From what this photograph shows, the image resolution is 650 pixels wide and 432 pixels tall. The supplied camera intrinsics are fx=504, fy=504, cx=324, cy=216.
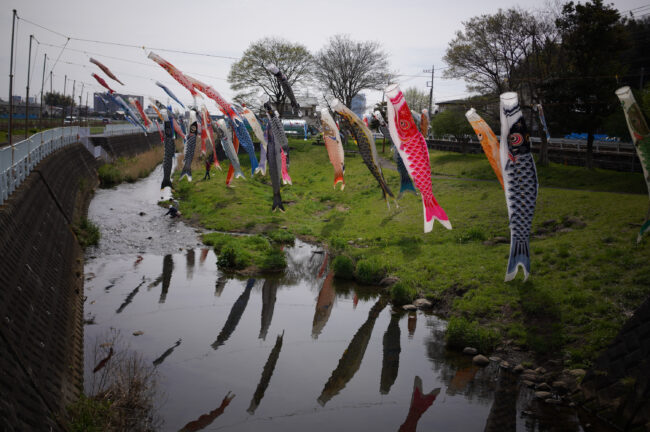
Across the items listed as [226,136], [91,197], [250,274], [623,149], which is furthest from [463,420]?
[623,149]

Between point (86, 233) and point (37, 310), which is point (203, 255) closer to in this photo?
point (86, 233)

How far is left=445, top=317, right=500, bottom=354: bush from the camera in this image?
10.6 m

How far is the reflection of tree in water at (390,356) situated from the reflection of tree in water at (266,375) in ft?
7.01

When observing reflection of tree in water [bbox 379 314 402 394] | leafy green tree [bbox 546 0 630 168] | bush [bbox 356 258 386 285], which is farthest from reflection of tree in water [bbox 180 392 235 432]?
leafy green tree [bbox 546 0 630 168]

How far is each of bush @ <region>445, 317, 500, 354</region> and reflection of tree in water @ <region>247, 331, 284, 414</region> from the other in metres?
3.69

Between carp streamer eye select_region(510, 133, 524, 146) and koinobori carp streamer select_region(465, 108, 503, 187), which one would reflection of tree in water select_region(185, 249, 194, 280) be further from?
carp streamer eye select_region(510, 133, 524, 146)

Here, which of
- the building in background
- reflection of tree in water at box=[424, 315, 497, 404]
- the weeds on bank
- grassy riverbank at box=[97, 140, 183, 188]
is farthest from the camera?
the building in background

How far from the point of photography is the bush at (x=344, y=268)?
15438 mm

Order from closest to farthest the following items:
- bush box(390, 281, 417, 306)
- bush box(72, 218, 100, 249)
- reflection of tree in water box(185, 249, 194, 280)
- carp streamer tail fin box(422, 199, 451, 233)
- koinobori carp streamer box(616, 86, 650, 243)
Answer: koinobori carp streamer box(616, 86, 650, 243) → carp streamer tail fin box(422, 199, 451, 233) → bush box(390, 281, 417, 306) → reflection of tree in water box(185, 249, 194, 280) → bush box(72, 218, 100, 249)

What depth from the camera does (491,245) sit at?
1504 cm

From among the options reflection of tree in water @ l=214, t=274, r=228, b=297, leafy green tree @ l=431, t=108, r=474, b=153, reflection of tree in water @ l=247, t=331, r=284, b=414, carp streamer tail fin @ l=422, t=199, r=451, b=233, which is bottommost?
reflection of tree in water @ l=247, t=331, r=284, b=414

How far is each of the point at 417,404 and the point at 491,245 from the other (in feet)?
24.5

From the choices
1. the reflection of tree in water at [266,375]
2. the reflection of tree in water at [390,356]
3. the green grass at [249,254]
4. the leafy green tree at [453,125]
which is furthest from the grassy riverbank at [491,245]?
the leafy green tree at [453,125]

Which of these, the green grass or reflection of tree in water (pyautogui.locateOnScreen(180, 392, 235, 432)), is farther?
the green grass
